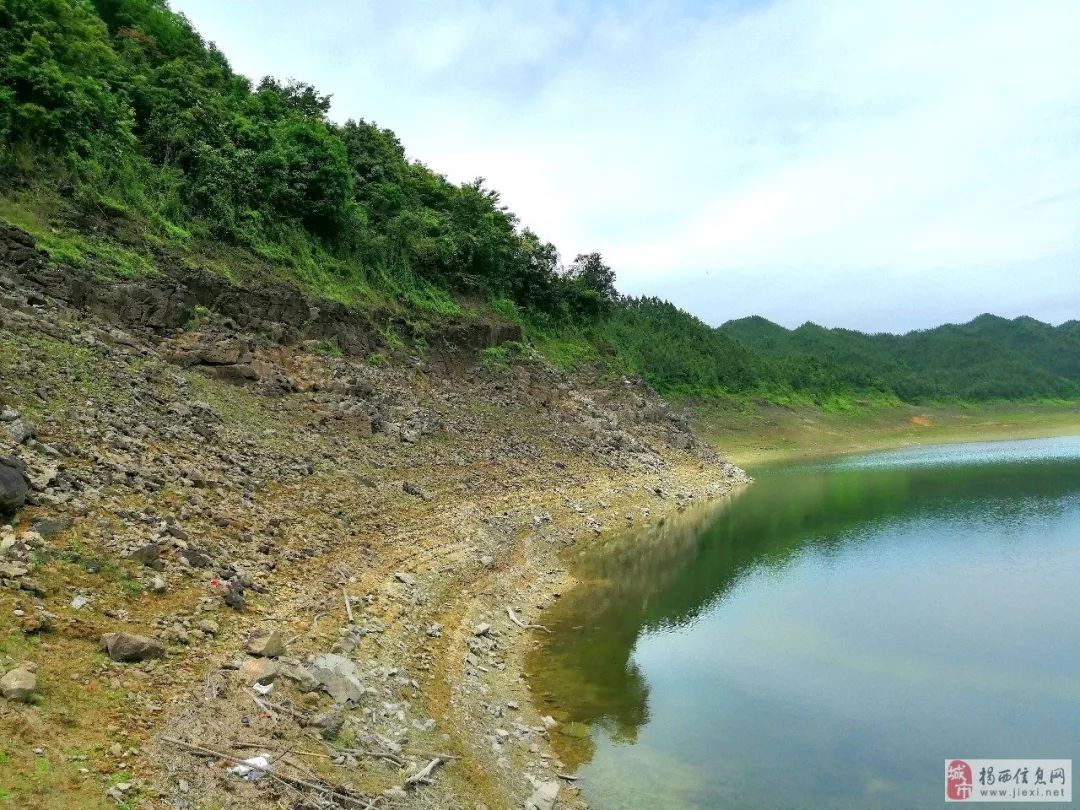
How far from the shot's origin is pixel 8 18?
1834 centimetres

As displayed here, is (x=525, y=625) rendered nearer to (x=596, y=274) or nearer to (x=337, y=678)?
(x=337, y=678)

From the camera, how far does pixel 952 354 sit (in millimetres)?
150125

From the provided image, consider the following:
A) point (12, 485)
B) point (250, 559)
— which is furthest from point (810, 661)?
point (12, 485)

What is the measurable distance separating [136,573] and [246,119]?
21.9m

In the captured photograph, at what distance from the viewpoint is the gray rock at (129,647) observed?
24.8 feet

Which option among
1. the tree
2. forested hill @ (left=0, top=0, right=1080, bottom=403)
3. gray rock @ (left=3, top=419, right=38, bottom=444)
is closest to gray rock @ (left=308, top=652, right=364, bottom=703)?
gray rock @ (left=3, top=419, right=38, bottom=444)

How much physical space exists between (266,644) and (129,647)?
69.4 inches

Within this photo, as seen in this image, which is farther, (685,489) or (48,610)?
(685,489)

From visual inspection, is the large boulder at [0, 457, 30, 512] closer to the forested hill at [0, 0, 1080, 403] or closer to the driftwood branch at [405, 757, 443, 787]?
the driftwood branch at [405, 757, 443, 787]

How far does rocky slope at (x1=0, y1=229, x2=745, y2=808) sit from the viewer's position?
681cm

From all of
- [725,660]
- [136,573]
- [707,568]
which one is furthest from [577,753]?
[707,568]

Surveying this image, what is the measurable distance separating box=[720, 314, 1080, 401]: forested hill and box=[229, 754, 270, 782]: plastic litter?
308 feet

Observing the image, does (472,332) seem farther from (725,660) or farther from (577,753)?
(577,753)

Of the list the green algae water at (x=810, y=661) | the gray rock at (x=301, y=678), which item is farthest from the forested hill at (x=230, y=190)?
the green algae water at (x=810, y=661)
